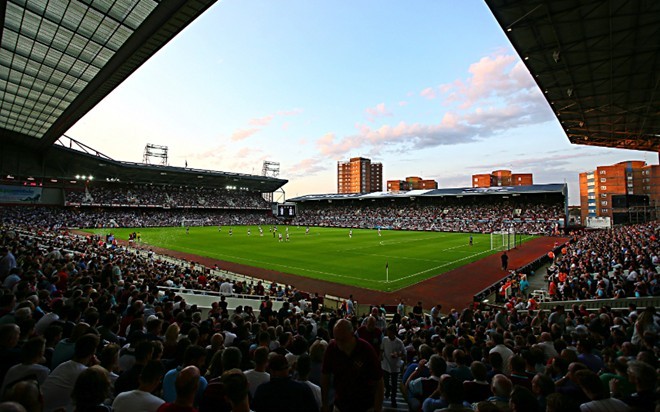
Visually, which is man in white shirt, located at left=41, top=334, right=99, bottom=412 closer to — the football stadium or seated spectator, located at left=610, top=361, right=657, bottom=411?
the football stadium

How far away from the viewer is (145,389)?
3010mm

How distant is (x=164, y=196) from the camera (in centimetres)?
7925

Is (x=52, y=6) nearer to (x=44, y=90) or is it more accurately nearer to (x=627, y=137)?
(x=44, y=90)

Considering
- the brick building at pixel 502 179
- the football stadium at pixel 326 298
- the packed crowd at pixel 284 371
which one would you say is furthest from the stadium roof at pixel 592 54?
the brick building at pixel 502 179

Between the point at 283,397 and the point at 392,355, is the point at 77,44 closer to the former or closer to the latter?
the point at 392,355

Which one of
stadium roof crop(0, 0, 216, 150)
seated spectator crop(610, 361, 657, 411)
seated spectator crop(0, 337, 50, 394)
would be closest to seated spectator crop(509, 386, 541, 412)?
seated spectator crop(610, 361, 657, 411)

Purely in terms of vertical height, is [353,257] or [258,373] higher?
[258,373]

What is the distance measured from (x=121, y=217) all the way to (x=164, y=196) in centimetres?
1229

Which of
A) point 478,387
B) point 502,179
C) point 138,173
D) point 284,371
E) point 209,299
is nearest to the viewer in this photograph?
point 284,371

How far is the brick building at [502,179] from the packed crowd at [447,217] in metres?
114

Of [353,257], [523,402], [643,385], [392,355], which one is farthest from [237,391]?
[353,257]

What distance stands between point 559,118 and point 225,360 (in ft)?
86.4

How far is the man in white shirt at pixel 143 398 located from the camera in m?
2.82

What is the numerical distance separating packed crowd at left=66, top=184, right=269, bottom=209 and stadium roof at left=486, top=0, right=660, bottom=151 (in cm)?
7632
